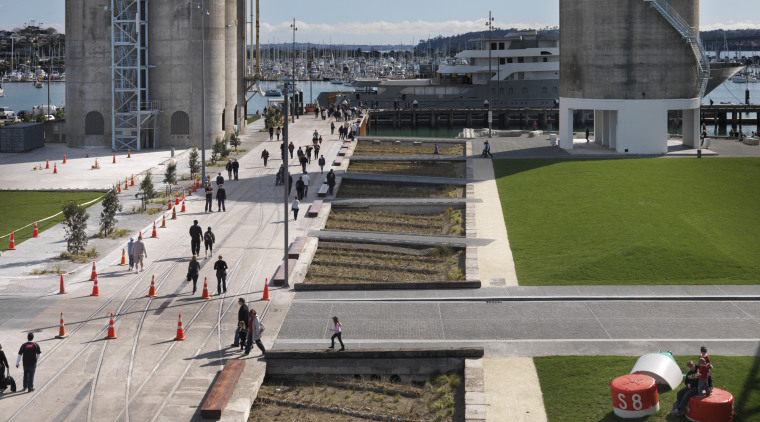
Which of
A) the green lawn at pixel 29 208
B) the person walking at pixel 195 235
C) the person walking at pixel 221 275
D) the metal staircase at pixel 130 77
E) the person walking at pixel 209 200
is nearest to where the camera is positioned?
the person walking at pixel 221 275

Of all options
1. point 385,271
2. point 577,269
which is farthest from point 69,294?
point 577,269

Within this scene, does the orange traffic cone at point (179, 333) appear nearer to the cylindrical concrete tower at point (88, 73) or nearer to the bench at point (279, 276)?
the bench at point (279, 276)

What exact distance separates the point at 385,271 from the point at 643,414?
16.8 m

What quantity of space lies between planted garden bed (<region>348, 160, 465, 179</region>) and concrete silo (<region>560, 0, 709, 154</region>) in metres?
11.7

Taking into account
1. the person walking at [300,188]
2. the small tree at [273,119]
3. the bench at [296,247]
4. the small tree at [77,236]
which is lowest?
the bench at [296,247]

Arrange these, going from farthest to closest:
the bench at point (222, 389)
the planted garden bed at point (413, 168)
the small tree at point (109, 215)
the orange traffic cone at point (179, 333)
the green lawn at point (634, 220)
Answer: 1. the planted garden bed at point (413, 168)
2. the small tree at point (109, 215)
3. the green lawn at point (634, 220)
4. the orange traffic cone at point (179, 333)
5. the bench at point (222, 389)

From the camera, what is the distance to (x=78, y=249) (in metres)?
35.1

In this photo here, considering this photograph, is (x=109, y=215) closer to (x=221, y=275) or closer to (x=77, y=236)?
(x=77, y=236)

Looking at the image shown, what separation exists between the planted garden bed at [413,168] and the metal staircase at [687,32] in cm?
1656

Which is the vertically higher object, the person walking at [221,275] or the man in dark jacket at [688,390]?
the person walking at [221,275]

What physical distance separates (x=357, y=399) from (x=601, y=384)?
5.51 metres

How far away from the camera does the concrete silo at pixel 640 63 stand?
63094 millimetres

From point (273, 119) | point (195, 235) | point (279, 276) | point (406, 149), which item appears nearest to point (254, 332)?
point (279, 276)

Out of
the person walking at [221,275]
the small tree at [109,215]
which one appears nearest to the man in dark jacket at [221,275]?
the person walking at [221,275]
